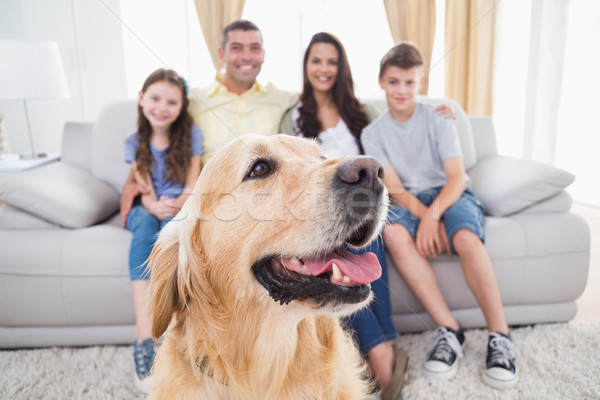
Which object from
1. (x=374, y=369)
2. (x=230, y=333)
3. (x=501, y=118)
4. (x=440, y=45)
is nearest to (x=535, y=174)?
(x=440, y=45)

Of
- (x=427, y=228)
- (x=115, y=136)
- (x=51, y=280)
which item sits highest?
(x=115, y=136)

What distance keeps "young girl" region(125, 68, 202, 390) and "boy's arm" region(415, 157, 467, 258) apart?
0.97 meters

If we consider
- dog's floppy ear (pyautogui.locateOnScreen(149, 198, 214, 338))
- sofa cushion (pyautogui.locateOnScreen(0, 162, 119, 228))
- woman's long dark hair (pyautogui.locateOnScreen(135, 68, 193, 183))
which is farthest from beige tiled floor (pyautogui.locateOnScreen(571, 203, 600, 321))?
sofa cushion (pyautogui.locateOnScreen(0, 162, 119, 228))

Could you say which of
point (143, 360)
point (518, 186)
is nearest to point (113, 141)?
point (143, 360)

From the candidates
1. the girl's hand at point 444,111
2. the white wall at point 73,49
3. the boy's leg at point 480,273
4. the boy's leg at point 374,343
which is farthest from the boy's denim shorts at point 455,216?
the white wall at point 73,49

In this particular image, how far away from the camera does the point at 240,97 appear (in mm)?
1646

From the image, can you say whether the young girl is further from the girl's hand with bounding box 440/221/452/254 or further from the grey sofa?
the girl's hand with bounding box 440/221/452/254

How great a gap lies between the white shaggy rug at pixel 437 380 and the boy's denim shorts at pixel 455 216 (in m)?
0.45

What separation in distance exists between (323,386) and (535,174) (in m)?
1.41

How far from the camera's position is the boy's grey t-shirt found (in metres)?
1.83

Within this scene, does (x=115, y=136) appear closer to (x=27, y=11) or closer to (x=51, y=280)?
(x=51, y=280)

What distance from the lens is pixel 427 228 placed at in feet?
5.48

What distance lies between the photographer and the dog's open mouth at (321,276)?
820 mm

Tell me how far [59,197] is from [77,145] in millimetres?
641
